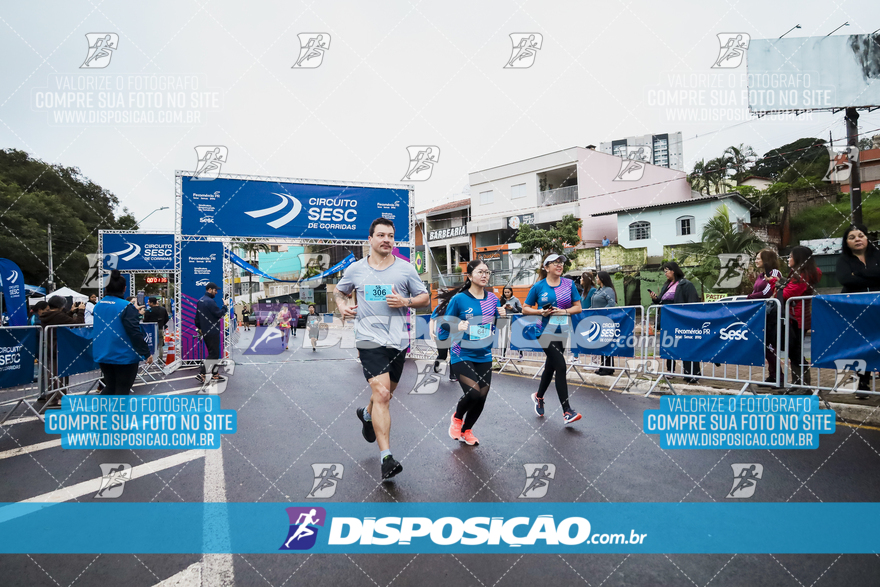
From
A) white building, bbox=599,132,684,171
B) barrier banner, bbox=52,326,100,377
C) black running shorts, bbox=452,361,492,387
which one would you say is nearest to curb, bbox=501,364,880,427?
black running shorts, bbox=452,361,492,387

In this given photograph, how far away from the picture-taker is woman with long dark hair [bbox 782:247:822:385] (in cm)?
645

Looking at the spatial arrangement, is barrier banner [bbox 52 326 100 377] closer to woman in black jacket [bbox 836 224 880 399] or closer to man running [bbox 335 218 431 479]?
man running [bbox 335 218 431 479]

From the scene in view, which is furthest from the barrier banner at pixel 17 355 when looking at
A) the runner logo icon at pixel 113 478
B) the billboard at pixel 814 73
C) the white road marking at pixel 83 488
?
the billboard at pixel 814 73

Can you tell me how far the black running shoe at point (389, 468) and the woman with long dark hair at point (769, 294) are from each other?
185 inches

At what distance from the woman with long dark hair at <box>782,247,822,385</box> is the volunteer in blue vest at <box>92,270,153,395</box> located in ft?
24.6

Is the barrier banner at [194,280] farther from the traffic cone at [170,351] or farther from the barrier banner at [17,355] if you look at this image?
the barrier banner at [17,355]

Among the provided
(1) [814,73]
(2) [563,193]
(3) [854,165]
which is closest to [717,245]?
(1) [814,73]

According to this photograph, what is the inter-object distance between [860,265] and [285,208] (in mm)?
13306

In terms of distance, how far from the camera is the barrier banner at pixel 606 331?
8.52 m

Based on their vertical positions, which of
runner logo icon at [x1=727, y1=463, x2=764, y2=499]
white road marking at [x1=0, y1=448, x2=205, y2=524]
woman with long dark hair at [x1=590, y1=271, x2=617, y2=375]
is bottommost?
runner logo icon at [x1=727, y1=463, x2=764, y2=499]

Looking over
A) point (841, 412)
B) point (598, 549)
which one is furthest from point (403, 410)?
point (841, 412)

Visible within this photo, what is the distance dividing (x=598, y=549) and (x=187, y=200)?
14.1 metres

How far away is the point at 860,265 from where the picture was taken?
20.6 feet

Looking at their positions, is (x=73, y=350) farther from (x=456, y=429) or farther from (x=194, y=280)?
(x=194, y=280)
